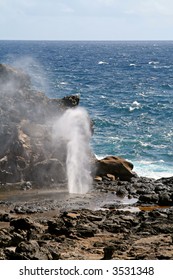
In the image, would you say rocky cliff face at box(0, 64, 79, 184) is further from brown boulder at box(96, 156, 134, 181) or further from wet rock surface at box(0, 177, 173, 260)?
brown boulder at box(96, 156, 134, 181)

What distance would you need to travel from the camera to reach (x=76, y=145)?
135 ft

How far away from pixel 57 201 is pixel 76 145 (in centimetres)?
800

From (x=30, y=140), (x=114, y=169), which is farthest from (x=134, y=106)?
(x=30, y=140)

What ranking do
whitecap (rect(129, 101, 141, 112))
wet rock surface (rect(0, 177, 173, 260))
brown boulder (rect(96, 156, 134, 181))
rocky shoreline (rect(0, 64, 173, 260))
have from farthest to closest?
whitecap (rect(129, 101, 141, 112))
brown boulder (rect(96, 156, 134, 181))
rocky shoreline (rect(0, 64, 173, 260))
wet rock surface (rect(0, 177, 173, 260))

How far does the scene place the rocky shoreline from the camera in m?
23.6

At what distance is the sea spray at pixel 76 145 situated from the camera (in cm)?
3862

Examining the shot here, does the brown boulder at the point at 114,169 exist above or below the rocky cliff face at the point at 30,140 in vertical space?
below

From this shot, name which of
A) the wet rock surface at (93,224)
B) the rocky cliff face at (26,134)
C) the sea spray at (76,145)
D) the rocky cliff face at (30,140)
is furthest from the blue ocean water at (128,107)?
the wet rock surface at (93,224)

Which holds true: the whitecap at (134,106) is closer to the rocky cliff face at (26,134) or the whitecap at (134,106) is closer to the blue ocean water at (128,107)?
the blue ocean water at (128,107)

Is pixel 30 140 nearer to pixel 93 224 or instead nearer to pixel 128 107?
pixel 93 224

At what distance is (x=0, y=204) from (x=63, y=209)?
356 cm

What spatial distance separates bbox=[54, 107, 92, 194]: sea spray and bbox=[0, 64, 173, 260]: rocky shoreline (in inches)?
18.0

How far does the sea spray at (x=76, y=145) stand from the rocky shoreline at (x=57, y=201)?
457 mm

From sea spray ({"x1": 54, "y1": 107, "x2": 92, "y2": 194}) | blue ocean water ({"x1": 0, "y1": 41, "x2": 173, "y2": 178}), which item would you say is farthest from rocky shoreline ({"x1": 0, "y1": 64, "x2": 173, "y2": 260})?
blue ocean water ({"x1": 0, "y1": 41, "x2": 173, "y2": 178})
